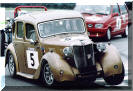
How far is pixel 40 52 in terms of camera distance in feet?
37.1

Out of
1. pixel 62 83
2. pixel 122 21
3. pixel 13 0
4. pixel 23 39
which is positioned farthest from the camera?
pixel 13 0

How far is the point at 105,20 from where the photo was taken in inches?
779

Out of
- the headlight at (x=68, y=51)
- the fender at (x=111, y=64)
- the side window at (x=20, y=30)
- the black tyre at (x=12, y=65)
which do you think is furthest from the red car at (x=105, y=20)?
the headlight at (x=68, y=51)

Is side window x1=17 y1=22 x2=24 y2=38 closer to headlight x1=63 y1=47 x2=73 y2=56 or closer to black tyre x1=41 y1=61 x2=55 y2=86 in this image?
black tyre x1=41 y1=61 x2=55 y2=86

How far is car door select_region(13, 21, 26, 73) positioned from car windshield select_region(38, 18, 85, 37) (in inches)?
33.5

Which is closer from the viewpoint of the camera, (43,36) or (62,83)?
(62,83)

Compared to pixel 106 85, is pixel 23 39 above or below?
above

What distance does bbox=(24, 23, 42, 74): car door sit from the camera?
37.8 ft

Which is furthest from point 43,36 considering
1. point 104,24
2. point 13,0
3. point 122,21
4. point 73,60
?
point 13,0

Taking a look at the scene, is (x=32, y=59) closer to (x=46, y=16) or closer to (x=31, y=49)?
(x=31, y=49)

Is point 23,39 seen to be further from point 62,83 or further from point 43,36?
point 62,83

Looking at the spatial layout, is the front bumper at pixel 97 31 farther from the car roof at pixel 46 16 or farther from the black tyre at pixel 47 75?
the black tyre at pixel 47 75

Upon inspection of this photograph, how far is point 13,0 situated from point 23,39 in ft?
36.1

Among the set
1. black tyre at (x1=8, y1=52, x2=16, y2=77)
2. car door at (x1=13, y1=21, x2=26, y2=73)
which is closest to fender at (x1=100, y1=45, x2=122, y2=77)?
car door at (x1=13, y1=21, x2=26, y2=73)
